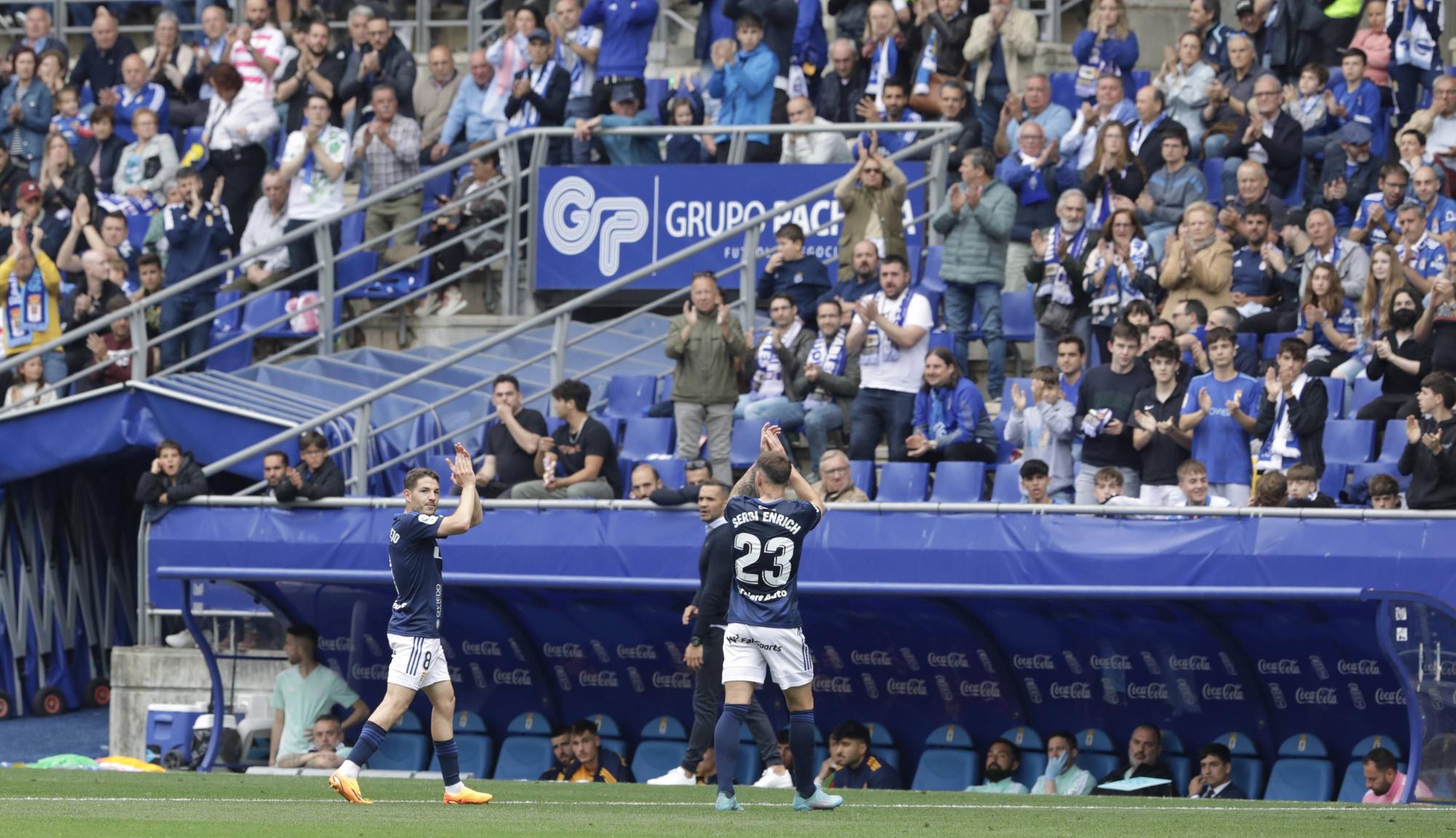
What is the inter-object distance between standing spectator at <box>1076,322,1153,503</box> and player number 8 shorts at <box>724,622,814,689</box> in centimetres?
474

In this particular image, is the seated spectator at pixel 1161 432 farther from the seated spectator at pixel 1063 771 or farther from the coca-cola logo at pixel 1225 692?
the seated spectator at pixel 1063 771

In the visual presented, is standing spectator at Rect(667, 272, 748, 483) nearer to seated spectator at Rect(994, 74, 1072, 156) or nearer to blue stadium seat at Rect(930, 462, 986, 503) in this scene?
blue stadium seat at Rect(930, 462, 986, 503)

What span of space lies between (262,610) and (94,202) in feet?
21.1

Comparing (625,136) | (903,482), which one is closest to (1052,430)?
(903,482)

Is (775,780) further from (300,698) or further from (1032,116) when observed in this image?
(1032,116)

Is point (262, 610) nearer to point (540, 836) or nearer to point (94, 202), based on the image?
point (94, 202)

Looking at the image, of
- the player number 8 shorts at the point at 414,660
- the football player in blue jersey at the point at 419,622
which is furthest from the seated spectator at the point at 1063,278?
the player number 8 shorts at the point at 414,660

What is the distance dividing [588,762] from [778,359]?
3324mm

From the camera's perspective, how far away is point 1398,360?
48.6 ft

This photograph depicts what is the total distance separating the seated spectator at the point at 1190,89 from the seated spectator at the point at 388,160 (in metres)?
6.79

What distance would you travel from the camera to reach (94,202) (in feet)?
69.7

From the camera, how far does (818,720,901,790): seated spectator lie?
1496 cm

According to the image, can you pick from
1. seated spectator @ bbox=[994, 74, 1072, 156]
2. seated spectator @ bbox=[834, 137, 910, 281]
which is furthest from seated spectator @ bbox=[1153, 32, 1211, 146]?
seated spectator @ bbox=[834, 137, 910, 281]

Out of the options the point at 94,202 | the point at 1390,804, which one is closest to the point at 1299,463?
the point at 1390,804
